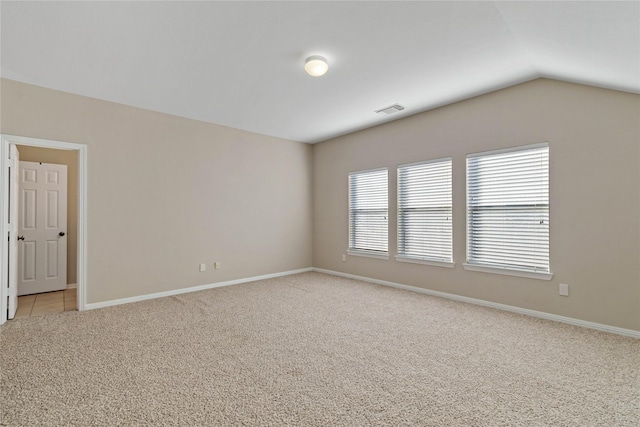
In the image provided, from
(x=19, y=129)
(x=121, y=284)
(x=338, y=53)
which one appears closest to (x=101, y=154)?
(x=19, y=129)

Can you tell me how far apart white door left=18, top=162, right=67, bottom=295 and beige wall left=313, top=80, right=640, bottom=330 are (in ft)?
19.2

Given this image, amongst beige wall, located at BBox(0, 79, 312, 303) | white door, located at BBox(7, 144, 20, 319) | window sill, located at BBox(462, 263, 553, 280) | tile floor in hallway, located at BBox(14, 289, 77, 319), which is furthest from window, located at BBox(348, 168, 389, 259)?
white door, located at BBox(7, 144, 20, 319)

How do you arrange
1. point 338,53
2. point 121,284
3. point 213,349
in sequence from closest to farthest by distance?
point 213,349 < point 338,53 < point 121,284

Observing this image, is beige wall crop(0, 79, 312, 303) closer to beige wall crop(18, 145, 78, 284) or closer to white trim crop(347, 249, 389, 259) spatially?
white trim crop(347, 249, 389, 259)

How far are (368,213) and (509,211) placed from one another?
2.28 metres

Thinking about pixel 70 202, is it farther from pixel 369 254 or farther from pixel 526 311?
pixel 526 311

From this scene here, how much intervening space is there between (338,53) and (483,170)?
2455 mm

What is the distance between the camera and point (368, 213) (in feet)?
17.9

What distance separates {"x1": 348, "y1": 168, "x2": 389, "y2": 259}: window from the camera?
17.1 ft

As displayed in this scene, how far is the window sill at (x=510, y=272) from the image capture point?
344cm

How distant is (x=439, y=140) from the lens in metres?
4.37

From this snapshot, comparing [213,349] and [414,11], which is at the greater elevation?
[414,11]

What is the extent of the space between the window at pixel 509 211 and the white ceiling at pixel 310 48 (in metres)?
0.91

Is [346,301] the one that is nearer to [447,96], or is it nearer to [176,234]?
[176,234]
